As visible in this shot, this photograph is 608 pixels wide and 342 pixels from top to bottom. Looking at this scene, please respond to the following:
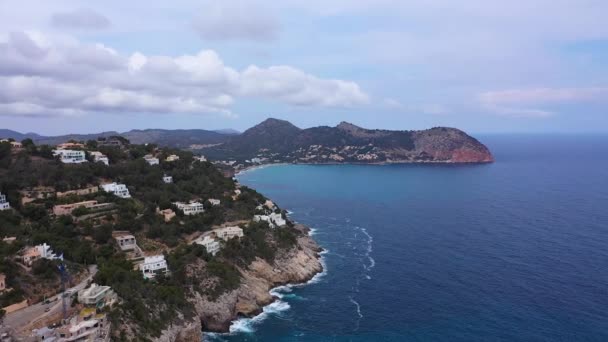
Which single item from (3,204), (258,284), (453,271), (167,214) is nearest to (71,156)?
(3,204)

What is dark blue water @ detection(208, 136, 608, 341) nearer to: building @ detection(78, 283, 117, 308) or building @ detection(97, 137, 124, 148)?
building @ detection(78, 283, 117, 308)

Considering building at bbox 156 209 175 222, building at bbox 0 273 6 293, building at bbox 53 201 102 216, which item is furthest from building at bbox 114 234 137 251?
building at bbox 0 273 6 293

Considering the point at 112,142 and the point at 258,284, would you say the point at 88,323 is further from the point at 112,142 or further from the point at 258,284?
the point at 112,142

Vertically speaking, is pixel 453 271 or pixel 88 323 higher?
pixel 88 323

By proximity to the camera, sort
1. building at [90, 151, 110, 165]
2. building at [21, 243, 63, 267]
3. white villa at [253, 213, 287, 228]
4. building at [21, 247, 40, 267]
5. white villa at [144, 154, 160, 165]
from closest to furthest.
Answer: building at [21, 247, 40, 267], building at [21, 243, 63, 267], white villa at [253, 213, 287, 228], building at [90, 151, 110, 165], white villa at [144, 154, 160, 165]

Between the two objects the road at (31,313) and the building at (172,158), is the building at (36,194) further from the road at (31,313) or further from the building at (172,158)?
the building at (172,158)

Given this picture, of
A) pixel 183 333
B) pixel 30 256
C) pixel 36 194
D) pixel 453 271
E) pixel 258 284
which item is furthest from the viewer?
pixel 453 271

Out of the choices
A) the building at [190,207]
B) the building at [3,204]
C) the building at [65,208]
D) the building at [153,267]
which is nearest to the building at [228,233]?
the building at [190,207]
